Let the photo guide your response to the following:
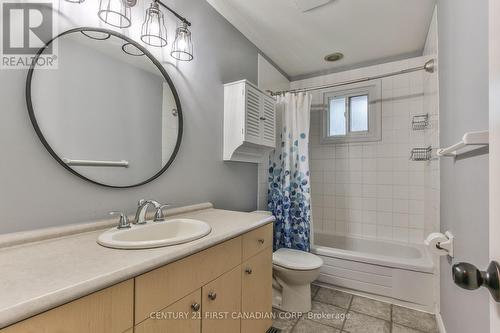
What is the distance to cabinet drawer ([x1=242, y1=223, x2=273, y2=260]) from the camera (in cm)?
130

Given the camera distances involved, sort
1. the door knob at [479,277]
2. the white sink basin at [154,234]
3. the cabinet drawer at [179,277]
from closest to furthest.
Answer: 1. the door knob at [479,277]
2. the cabinet drawer at [179,277]
3. the white sink basin at [154,234]

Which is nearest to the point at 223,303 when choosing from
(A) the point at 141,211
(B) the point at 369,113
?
(A) the point at 141,211

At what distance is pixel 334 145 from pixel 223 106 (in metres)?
1.64

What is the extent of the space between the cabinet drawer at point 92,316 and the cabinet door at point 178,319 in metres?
0.08

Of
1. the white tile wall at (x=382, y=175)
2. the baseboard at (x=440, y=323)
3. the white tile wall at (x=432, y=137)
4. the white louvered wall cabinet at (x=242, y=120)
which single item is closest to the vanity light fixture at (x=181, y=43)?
the white louvered wall cabinet at (x=242, y=120)

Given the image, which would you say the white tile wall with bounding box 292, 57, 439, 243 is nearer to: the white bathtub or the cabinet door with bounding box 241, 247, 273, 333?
the white bathtub

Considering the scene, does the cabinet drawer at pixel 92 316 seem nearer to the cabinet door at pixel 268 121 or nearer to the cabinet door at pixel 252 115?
the cabinet door at pixel 252 115

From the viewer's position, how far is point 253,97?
2.03 metres

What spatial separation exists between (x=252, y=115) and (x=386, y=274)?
1780mm

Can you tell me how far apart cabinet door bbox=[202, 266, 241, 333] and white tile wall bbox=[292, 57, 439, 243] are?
2.04 meters

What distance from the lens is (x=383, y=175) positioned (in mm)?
2717

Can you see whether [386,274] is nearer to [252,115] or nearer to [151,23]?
[252,115]

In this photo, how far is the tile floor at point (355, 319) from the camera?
1706 mm

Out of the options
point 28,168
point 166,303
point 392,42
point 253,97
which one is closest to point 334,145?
point 392,42
